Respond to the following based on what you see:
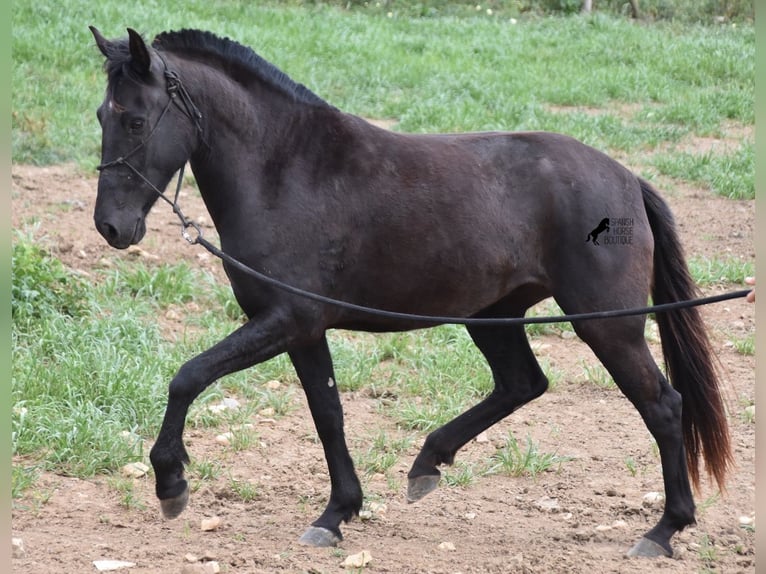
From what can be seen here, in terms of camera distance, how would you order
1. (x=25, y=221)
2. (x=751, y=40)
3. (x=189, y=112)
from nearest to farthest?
(x=189, y=112) < (x=25, y=221) < (x=751, y=40)

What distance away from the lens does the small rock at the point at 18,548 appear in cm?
405

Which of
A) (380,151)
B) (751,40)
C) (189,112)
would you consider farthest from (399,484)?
Result: (751,40)

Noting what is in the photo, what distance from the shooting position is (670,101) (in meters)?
12.4

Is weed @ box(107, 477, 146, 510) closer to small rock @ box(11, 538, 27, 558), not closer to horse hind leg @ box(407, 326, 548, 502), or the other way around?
small rock @ box(11, 538, 27, 558)

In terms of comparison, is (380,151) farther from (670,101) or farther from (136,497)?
(670,101)

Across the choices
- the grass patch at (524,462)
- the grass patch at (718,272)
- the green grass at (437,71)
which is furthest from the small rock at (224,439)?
the green grass at (437,71)

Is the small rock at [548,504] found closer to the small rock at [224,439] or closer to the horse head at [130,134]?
the small rock at [224,439]

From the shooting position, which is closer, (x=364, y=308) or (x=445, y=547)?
(x=364, y=308)

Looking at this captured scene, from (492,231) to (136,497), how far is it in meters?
2.02

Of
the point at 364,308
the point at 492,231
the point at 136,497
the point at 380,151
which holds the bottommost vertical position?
the point at 136,497

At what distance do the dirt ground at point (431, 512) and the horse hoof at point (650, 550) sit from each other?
1.5 inches

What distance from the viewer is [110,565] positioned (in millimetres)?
4000

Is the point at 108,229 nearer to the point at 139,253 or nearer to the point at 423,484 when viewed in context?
the point at 423,484

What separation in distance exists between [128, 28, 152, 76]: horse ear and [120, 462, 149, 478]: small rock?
2046 mm
